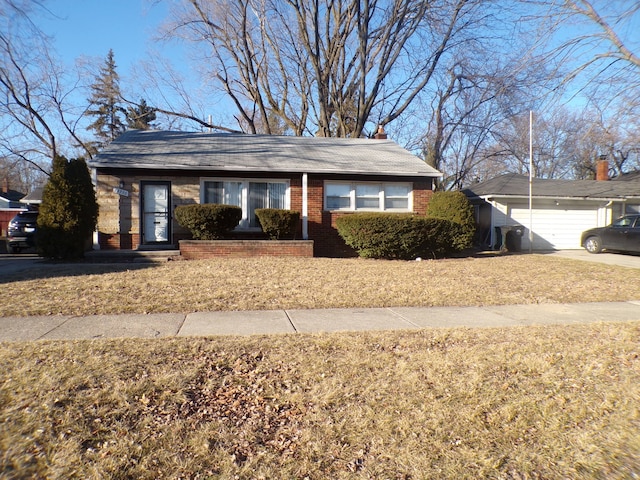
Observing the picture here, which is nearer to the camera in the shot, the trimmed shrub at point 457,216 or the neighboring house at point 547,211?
the trimmed shrub at point 457,216

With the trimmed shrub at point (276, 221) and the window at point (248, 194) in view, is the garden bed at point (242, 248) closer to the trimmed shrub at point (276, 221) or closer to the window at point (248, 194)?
the trimmed shrub at point (276, 221)

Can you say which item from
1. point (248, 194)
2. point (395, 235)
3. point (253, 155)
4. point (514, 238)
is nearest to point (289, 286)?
point (395, 235)

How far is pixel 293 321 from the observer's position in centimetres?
569

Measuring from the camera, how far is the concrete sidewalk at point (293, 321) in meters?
5.04

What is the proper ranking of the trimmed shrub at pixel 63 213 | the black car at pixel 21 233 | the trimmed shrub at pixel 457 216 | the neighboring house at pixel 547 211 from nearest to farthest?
1. the trimmed shrub at pixel 63 213
2. the trimmed shrub at pixel 457 216
3. the black car at pixel 21 233
4. the neighboring house at pixel 547 211

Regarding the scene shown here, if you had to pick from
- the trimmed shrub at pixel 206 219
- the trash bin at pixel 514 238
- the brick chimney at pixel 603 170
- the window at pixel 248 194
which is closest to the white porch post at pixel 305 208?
the window at pixel 248 194

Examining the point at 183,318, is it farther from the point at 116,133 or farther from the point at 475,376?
the point at 116,133

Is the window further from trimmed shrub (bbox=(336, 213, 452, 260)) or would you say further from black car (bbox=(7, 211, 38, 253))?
black car (bbox=(7, 211, 38, 253))

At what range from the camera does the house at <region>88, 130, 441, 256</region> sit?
12.8 m

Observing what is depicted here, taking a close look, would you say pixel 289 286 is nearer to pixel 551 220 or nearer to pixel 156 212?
pixel 156 212

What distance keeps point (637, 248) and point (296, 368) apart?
1564 centimetres

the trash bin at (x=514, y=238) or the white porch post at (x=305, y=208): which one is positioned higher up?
the white porch post at (x=305, y=208)

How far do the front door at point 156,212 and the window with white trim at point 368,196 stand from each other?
5182 millimetres

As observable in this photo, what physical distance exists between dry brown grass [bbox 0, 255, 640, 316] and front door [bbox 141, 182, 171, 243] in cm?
334
